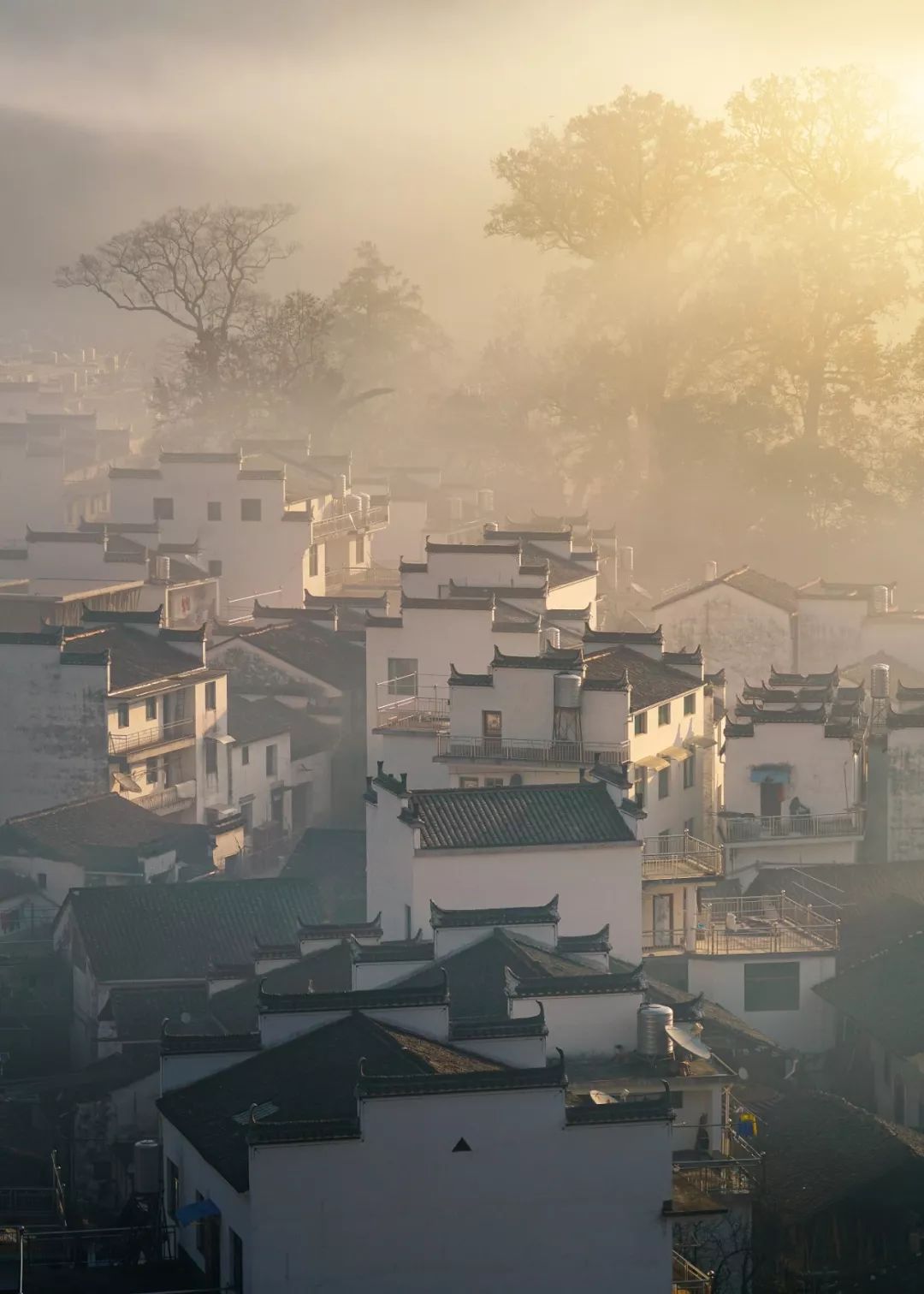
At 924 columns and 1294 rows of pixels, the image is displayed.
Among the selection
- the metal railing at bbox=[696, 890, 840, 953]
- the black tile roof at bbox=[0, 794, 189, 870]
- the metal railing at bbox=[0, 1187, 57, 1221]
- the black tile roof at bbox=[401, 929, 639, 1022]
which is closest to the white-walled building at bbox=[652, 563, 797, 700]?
the black tile roof at bbox=[0, 794, 189, 870]

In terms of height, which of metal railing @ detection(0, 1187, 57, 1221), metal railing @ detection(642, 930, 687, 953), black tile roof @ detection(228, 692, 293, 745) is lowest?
metal railing @ detection(0, 1187, 57, 1221)

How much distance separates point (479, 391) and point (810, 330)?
1429 centimetres

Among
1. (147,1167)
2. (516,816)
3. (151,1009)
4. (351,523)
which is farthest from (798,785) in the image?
(351,523)

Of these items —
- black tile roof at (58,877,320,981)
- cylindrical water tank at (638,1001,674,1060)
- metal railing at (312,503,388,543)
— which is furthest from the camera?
metal railing at (312,503,388,543)

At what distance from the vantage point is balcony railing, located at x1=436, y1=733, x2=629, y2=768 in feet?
123

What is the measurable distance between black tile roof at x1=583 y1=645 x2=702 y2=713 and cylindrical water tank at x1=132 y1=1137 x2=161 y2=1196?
13398 mm

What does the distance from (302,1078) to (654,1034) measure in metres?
4.64

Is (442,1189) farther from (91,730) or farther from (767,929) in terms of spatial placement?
(91,730)

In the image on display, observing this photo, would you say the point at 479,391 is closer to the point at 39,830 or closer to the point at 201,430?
the point at 201,430

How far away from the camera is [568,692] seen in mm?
37625

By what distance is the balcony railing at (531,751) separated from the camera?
123ft

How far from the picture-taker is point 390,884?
104 ft

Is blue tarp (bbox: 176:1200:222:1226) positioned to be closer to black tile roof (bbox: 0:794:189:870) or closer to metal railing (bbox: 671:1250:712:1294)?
metal railing (bbox: 671:1250:712:1294)

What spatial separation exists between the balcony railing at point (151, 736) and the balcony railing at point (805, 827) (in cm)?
1012
